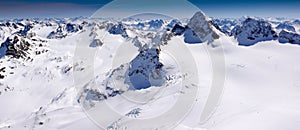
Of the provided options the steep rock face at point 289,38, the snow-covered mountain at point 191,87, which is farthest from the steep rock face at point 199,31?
the steep rock face at point 289,38

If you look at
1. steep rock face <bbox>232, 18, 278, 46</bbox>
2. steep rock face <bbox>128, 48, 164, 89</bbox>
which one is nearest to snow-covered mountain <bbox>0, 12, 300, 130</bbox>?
steep rock face <bbox>232, 18, 278, 46</bbox>

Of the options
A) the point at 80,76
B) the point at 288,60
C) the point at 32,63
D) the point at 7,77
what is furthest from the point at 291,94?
the point at 32,63

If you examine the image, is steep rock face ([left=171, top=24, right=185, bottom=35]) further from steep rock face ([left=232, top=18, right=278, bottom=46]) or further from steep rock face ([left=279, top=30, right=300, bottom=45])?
steep rock face ([left=279, top=30, right=300, bottom=45])

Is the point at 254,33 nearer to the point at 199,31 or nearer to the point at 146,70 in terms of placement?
the point at 199,31

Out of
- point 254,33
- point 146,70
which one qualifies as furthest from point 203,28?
point 146,70

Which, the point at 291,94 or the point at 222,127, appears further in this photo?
the point at 291,94

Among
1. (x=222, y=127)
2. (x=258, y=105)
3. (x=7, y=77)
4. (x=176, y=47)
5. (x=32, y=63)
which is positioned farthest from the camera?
(x=32, y=63)

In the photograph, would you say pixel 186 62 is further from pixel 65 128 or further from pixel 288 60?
pixel 65 128

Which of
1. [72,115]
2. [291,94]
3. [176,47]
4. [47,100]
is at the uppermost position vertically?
[176,47]
